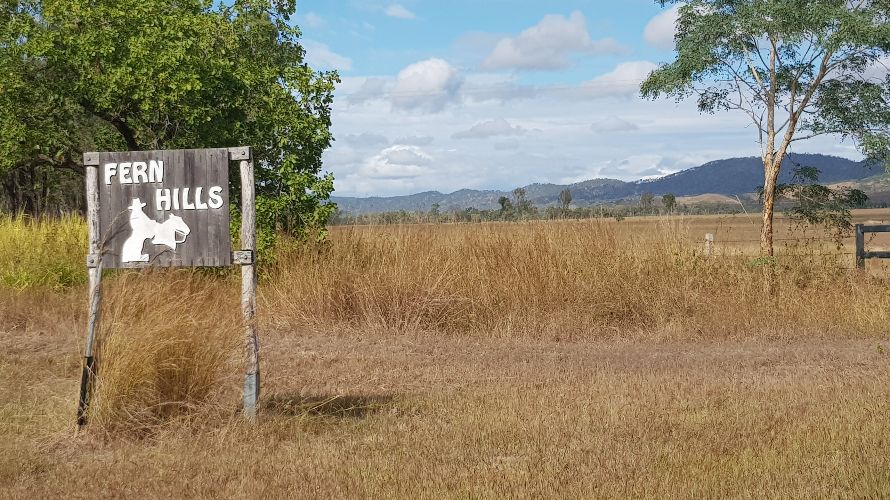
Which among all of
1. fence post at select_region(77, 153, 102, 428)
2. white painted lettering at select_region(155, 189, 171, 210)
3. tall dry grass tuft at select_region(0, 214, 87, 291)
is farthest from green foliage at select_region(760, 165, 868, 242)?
fence post at select_region(77, 153, 102, 428)

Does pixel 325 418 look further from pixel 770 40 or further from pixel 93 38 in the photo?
pixel 770 40

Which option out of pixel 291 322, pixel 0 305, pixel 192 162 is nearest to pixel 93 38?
pixel 0 305

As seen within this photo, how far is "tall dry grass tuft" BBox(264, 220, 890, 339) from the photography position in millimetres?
12484

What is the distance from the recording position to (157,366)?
22.2 ft

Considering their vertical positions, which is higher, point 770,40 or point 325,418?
point 770,40

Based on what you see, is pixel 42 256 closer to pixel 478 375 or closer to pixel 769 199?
pixel 478 375

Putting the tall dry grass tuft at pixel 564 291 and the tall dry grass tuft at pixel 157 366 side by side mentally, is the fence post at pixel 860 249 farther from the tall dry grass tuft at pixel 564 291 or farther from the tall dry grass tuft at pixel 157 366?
the tall dry grass tuft at pixel 157 366

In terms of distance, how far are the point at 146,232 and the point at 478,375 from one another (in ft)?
12.5

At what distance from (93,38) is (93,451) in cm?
1343

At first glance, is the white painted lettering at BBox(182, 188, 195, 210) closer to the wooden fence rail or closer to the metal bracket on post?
the metal bracket on post

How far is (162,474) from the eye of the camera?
581 cm

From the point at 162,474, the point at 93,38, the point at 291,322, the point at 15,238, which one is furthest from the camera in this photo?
the point at 93,38

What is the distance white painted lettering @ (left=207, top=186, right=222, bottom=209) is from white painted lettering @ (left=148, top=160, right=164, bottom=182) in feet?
1.35

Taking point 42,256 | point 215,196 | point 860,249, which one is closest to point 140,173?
point 215,196
